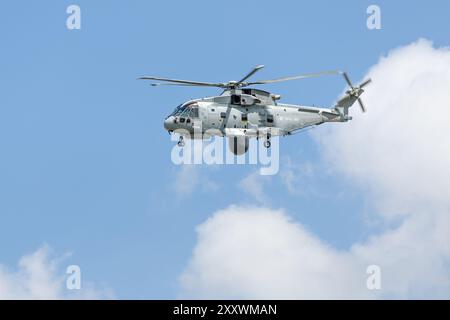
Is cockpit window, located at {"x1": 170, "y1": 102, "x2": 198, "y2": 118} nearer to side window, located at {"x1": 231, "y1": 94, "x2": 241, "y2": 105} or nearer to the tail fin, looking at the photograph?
side window, located at {"x1": 231, "y1": 94, "x2": 241, "y2": 105}

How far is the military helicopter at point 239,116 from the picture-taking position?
117250 mm

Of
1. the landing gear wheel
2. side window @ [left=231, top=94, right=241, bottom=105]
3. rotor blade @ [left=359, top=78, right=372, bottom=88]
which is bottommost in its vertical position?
the landing gear wheel

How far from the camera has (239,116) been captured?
119m

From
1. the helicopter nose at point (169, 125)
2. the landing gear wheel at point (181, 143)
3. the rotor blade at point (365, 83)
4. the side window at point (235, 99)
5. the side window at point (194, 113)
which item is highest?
the rotor blade at point (365, 83)

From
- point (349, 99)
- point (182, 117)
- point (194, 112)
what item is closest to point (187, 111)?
point (194, 112)

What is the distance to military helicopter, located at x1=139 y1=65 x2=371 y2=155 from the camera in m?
117

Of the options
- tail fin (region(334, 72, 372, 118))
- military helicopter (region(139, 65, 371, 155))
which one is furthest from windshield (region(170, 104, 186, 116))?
tail fin (region(334, 72, 372, 118))

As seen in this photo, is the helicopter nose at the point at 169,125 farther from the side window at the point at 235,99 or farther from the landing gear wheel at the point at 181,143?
the side window at the point at 235,99

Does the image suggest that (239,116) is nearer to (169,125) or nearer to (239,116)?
(239,116)

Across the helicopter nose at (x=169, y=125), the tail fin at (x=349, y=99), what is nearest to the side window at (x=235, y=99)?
the helicopter nose at (x=169, y=125)
